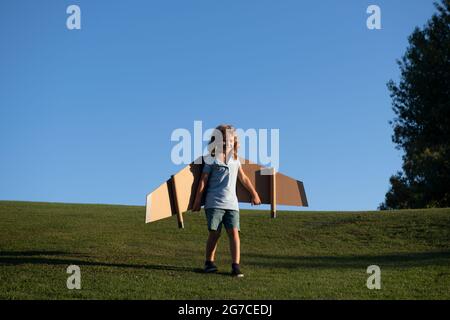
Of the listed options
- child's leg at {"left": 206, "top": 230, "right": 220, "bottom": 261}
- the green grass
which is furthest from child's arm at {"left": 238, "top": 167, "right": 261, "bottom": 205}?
the green grass

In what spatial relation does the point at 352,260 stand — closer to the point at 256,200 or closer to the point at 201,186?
the point at 256,200

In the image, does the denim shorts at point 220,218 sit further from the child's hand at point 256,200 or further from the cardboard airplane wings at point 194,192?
the cardboard airplane wings at point 194,192

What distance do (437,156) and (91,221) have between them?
17.7 metres

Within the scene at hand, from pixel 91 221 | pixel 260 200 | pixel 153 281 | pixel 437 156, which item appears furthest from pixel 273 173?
pixel 437 156

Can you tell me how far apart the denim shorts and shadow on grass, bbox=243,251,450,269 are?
1.84 m

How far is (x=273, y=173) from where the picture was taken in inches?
427

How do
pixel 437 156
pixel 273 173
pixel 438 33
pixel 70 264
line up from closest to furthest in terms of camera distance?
1. pixel 70 264
2. pixel 273 173
3. pixel 437 156
4. pixel 438 33

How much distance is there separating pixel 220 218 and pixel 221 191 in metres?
0.45

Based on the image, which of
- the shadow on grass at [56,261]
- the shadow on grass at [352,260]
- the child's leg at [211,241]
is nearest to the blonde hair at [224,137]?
the child's leg at [211,241]

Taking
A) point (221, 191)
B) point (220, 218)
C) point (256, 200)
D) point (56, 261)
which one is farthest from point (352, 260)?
point (56, 261)

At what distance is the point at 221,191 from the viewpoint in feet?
29.8

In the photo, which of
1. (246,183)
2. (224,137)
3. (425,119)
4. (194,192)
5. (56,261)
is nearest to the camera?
(224,137)

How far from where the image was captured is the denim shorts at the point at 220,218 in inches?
353

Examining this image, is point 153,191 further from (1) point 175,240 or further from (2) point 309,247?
(2) point 309,247
